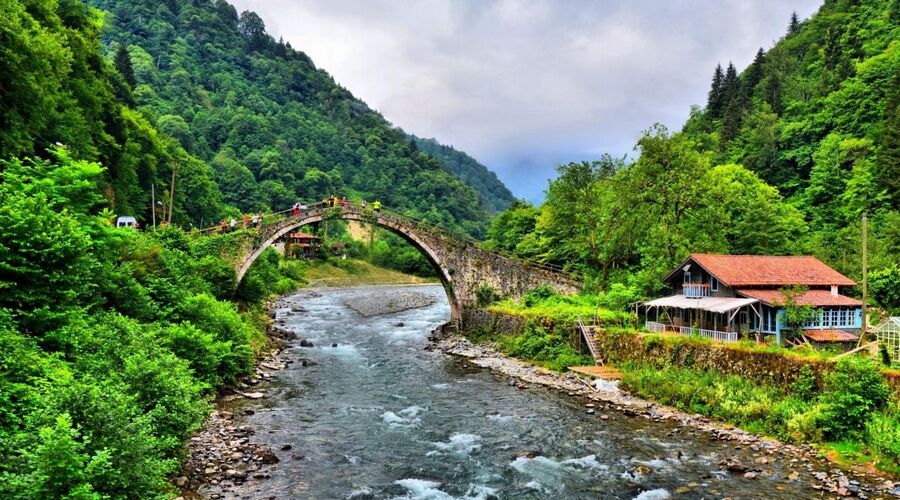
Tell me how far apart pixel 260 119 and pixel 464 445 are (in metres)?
117

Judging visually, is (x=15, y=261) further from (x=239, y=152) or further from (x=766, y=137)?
(x=239, y=152)

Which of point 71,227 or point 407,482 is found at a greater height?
point 71,227

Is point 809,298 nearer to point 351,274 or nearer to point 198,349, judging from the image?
point 198,349

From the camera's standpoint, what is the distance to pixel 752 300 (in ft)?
70.0

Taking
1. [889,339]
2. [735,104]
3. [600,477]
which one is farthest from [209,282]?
[735,104]

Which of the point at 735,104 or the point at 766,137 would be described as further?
the point at 735,104

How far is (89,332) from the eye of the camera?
12.4 m

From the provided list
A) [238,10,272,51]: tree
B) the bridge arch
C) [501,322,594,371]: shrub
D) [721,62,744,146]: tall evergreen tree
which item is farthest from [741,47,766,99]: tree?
[238,10,272,51]: tree

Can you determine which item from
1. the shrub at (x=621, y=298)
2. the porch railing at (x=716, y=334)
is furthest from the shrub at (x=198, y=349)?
the shrub at (x=621, y=298)

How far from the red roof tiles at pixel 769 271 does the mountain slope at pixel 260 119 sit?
80.2 metres

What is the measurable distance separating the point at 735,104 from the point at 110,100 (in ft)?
224

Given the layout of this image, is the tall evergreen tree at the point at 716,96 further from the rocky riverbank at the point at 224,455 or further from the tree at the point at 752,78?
the rocky riverbank at the point at 224,455

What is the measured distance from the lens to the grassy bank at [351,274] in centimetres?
7919

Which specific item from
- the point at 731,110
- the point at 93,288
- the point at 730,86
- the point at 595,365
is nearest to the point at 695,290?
the point at 595,365
